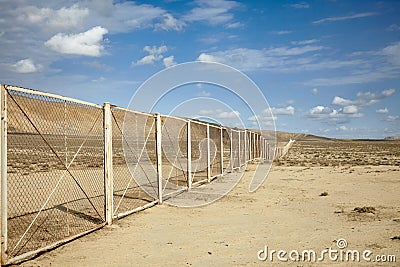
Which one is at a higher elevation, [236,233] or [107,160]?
[107,160]

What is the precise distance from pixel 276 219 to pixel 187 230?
7.44ft

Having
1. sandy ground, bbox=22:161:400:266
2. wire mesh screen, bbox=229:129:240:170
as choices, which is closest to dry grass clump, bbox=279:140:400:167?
wire mesh screen, bbox=229:129:240:170

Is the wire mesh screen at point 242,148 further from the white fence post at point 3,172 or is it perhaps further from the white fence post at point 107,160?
the white fence post at point 3,172

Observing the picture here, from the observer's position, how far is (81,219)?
873 cm

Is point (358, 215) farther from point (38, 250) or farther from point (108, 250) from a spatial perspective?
point (38, 250)

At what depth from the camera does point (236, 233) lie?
24.6 ft

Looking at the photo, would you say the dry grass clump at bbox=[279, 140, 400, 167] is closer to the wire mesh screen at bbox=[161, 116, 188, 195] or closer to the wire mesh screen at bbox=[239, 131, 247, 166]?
the wire mesh screen at bbox=[239, 131, 247, 166]

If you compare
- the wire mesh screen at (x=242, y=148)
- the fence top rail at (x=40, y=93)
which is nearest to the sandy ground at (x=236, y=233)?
the fence top rail at (x=40, y=93)

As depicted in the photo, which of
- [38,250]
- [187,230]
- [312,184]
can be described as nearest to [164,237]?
[187,230]

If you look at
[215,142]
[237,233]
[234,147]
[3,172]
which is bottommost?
[237,233]

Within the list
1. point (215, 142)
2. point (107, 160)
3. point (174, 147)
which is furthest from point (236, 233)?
point (215, 142)

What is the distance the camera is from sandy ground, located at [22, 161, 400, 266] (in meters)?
5.90

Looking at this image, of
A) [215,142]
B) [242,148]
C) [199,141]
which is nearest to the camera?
[199,141]

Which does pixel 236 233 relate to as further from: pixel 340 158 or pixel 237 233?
pixel 340 158
